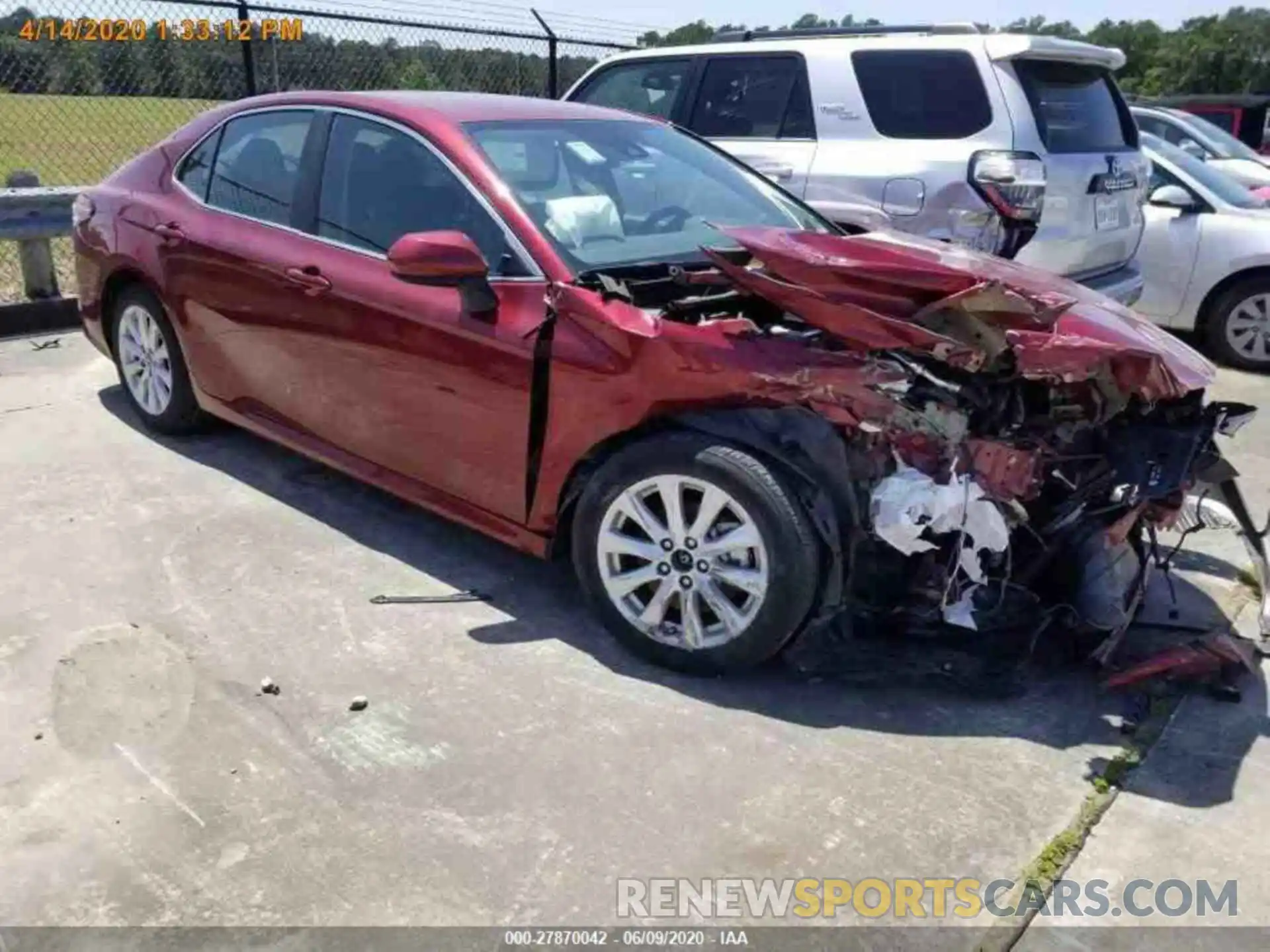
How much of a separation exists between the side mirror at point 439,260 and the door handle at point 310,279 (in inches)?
25.8

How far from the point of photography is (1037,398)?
3287mm

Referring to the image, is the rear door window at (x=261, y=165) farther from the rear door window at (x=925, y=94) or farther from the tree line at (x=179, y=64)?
the tree line at (x=179, y=64)

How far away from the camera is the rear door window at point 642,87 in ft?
24.1

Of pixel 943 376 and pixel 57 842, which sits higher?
pixel 943 376

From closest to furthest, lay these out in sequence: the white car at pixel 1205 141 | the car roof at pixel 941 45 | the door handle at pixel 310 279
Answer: the door handle at pixel 310 279 < the car roof at pixel 941 45 < the white car at pixel 1205 141

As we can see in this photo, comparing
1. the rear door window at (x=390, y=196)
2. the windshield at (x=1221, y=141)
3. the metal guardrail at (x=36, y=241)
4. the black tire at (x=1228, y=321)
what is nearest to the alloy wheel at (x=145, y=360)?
the rear door window at (x=390, y=196)

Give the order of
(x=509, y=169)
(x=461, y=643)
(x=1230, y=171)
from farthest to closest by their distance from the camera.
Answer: (x=1230, y=171) → (x=509, y=169) → (x=461, y=643)

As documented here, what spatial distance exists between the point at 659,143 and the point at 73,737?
2992 mm

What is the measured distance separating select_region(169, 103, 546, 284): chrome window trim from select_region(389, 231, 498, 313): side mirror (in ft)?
0.49

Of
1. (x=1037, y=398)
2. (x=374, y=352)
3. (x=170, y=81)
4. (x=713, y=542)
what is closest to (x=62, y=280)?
(x=170, y=81)

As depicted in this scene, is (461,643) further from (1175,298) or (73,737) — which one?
(1175,298)

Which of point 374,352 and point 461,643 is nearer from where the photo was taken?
point 461,643

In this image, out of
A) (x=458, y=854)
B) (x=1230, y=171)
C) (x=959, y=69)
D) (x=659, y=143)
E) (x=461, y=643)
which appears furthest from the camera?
(x=1230, y=171)

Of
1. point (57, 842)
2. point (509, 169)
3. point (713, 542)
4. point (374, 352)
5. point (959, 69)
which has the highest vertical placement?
point (959, 69)
